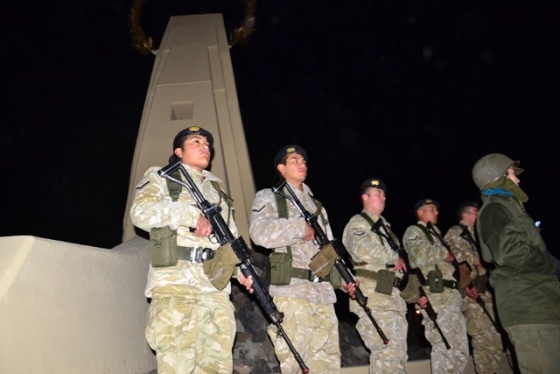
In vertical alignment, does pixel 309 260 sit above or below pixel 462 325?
above

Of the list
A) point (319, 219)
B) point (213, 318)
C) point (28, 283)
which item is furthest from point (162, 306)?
point (319, 219)

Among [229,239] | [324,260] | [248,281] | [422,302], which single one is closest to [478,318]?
[422,302]

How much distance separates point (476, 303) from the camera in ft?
22.1

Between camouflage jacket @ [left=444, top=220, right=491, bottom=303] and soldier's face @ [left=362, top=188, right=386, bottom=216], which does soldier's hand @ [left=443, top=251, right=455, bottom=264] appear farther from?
soldier's face @ [left=362, top=188, right=386, bottom=216]

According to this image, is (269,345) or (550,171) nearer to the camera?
(269,345)

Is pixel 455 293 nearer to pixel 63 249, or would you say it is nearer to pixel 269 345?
pixel 269 345

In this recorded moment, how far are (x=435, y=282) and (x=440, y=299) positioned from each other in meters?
0.23

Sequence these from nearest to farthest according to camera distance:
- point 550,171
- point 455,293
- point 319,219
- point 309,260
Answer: point 309,260, point 319,219, point 455,293, point 550,171

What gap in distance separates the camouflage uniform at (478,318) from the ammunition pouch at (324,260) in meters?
3.41

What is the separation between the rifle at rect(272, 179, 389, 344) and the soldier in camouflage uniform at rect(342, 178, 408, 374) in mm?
161

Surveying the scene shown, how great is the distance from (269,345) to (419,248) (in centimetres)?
247

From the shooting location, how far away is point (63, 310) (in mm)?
2955

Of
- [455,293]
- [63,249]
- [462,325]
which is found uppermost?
[63,249]

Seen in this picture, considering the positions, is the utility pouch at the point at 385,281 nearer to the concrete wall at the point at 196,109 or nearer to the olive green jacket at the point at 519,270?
the olive green jacket at the point at 519,270
